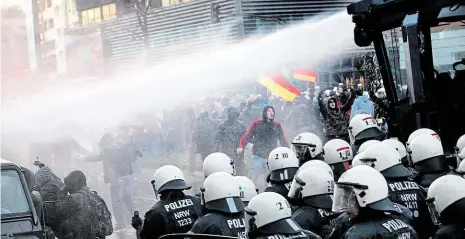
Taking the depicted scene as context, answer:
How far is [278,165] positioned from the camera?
8172 mm

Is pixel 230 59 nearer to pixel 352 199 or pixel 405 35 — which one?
pixel 405 35

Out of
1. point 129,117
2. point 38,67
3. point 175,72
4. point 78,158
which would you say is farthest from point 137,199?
point 38,67

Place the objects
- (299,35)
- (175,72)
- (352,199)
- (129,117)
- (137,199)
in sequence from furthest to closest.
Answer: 1. (175,72)
2. (299,35)
3. (129,117)
4. (137,199)
5. (352,199)

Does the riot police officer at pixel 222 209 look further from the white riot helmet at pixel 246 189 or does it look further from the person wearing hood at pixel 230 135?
the person wearing hood at pixel 230 135

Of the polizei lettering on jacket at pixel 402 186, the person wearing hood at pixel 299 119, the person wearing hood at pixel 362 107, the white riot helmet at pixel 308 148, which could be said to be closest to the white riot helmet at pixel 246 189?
the polizei lettering on jacket at pixel 402 186

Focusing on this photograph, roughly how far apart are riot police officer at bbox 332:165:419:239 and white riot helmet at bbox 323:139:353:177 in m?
3.19

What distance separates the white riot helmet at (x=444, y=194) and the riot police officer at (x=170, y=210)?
254cm

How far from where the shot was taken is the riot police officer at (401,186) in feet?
21.5

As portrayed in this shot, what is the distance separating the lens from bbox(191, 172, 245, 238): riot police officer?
246 inches

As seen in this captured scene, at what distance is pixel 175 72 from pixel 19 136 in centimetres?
1216

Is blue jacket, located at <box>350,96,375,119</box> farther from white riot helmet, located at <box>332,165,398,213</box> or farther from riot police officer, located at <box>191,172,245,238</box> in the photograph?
white riot helmet, located at <box>332,165,398,213</box>

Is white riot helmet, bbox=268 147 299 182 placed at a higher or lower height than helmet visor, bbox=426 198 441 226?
higher

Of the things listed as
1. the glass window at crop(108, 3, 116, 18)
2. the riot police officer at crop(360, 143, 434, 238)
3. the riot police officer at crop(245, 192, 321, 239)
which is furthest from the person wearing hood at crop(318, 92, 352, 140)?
the glass window at crop(108, 3, 116, 18)

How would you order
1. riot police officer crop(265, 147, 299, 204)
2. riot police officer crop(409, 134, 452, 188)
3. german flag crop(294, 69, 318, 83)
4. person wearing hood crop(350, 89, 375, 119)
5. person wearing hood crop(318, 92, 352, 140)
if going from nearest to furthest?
riot police officer crop(409, 134, 452, 188), riot police officer crop(265, 147, 299, 204), person wearing hood crop(350, 89, 375, 119), person wearing hood crop(318, 92, 352, 140), german flag crop(294, 69, 318, 83)
